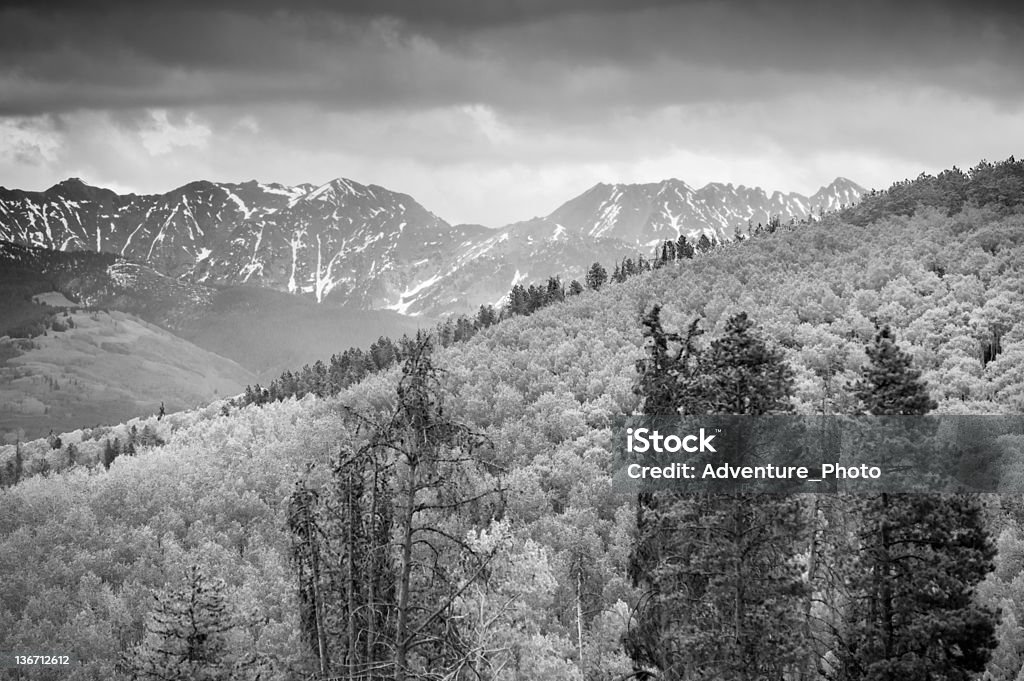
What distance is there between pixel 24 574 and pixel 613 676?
2237 inches

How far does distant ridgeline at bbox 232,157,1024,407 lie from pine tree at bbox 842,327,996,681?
8320cm

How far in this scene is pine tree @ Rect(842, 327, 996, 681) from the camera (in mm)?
20594

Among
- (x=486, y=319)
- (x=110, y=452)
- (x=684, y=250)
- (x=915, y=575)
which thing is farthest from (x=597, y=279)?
(x=915, y=575)

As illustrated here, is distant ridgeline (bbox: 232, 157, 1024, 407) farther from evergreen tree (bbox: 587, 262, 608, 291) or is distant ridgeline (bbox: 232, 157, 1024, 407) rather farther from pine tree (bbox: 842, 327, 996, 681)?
pine tree (bbox: 842, 327, 996, 681)

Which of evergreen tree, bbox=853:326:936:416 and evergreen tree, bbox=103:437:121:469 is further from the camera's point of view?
evergreen tree, bbox=103:437:121:469

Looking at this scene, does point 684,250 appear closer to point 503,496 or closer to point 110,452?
point 110,452

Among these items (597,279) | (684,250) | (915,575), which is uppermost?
(684,250)

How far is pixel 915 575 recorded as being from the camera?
20.5 m

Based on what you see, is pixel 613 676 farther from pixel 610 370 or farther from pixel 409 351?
pixel 610 370

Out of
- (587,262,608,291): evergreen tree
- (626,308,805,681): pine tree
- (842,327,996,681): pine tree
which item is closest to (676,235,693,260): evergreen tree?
(587,262,608,291): evergreen tree

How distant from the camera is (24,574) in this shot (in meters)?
69.1

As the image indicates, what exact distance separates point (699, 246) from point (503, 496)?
584 ft

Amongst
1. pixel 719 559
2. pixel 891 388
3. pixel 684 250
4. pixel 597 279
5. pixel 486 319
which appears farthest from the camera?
pixel 486 319

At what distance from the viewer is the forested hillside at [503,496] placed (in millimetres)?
11562
